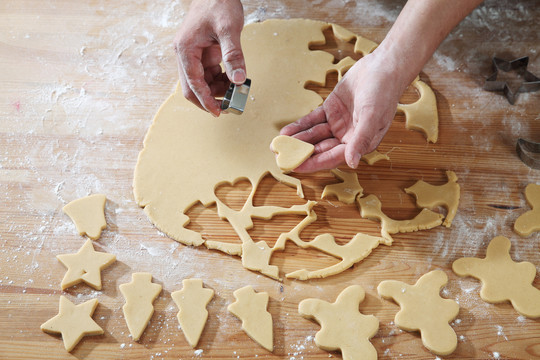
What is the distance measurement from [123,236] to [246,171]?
17.2 inches

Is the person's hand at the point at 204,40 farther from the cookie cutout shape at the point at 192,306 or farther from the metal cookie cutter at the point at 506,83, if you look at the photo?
the metal cookie cutter at the point at 506,83

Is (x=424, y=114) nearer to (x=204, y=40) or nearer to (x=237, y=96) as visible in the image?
(x=237, y=96)

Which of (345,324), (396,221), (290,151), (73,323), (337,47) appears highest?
(337,47)

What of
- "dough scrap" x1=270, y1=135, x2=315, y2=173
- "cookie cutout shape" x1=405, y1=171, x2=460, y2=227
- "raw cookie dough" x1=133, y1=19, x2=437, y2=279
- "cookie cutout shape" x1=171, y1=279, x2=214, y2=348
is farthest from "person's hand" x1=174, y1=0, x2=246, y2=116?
"cookie cutout shape" x1=405, y1=171, x2=460, y2=227

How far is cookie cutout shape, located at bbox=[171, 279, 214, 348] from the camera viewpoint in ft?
4.33

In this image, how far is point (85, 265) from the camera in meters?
1.43

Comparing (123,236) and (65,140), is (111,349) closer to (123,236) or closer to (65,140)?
(123,236)

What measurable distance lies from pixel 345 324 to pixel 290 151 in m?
0.52

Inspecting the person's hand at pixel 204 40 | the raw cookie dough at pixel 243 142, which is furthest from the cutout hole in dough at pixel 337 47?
the person's hand at pixel 204 40

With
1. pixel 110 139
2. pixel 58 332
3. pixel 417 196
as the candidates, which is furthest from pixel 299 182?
pixel 58 332

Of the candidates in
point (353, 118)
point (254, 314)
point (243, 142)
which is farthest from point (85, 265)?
point (353, 118)

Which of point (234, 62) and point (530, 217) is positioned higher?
point (234, 62)

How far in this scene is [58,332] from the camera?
1.33m

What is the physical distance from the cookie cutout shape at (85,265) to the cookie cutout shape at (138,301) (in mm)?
89
